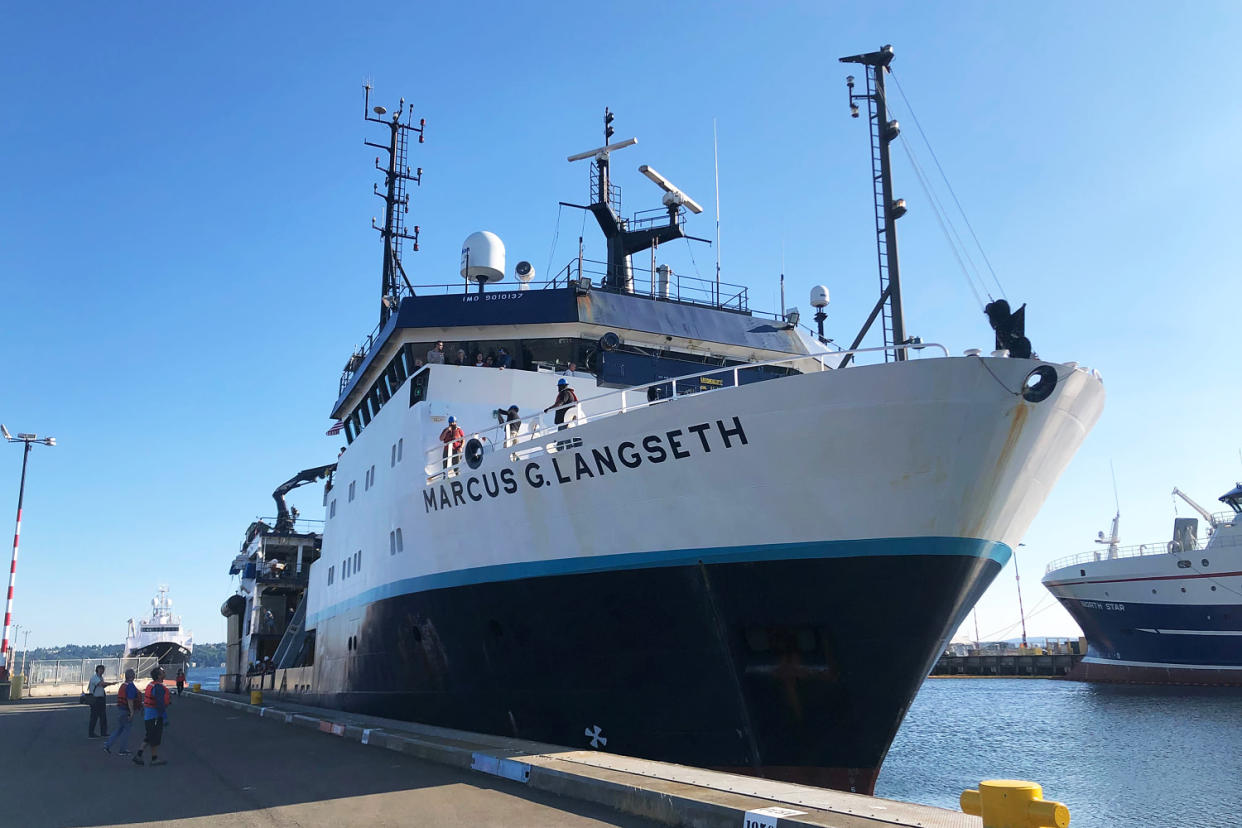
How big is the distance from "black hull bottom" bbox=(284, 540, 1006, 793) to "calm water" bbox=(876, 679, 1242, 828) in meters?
7.08

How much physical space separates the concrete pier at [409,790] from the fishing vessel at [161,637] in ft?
193

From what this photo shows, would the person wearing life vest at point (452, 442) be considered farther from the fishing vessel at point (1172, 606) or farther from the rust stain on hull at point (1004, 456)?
the fishing vessel at point (1172, 606)

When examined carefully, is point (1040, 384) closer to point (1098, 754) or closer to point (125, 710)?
point (125, 710)

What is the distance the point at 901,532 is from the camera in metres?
9.09

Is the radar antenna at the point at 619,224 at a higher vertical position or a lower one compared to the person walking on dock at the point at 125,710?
higher

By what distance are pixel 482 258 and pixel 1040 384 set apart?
11836 millimetres

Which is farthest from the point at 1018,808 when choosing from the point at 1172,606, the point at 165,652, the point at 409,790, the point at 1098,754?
the point at 165,652

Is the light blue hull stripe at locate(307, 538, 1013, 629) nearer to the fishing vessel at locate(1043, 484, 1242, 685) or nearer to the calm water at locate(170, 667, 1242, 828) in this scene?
the calm water at locate(170, 667, 1242, 828)

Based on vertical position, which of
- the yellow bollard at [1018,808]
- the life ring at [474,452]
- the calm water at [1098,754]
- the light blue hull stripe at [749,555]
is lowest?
the calm water at [1098,754]

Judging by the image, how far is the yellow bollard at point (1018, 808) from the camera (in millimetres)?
5078

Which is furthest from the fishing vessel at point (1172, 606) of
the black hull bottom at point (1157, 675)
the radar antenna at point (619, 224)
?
the radar antenna at point (619, 224)

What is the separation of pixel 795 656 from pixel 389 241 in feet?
75.1

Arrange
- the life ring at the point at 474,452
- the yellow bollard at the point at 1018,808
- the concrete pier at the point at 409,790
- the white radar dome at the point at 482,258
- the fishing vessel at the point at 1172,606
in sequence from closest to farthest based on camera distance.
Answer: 1. the yellow bollard at the point at 1018,808
2. the concrete pier at the point at 409,790
3. the life ring at the point at 474,452
4. the white radar dome at the point at 482,258
5. the fishing vessel at the point at 1172,606

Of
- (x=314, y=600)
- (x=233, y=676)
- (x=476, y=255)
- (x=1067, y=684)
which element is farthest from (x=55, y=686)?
(x=1067, y=684)
